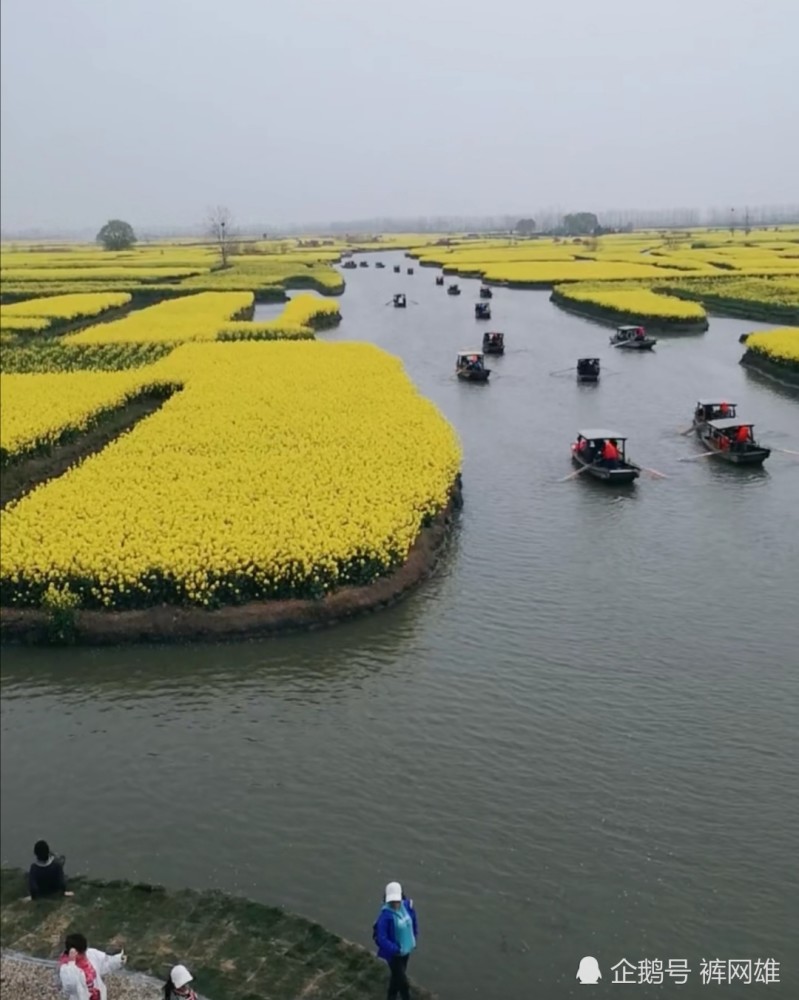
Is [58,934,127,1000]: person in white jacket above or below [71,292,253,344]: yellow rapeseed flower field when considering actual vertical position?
below

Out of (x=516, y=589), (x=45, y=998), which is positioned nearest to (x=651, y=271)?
(x=516, y=589)

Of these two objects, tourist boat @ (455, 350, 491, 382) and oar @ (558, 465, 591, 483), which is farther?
tourist boat @ (455, 350, 491, 382)

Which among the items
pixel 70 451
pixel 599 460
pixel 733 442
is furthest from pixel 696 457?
pixel 70 451

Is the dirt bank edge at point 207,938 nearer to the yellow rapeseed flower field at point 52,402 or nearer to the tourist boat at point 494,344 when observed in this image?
the yellow rapeseed flower field at point 52,402

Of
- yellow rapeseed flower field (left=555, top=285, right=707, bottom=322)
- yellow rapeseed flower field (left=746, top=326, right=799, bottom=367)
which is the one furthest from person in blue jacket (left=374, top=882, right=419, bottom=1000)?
yellow rapeseed flower field (left=555, top=285, right=707, bottom=322)

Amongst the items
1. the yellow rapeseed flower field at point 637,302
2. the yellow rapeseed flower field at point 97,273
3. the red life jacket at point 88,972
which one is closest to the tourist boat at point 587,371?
the yellow rapeseed flower field at point 637,302

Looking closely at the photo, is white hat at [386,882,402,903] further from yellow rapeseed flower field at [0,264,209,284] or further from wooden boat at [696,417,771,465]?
yellow rapeseed flower field at [0,264,209,284]
